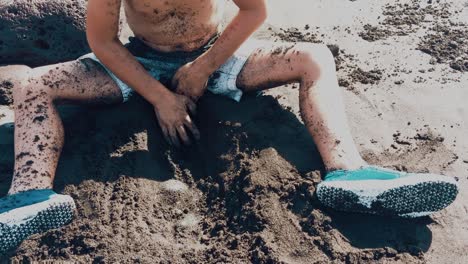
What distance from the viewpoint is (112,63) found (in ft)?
9.66

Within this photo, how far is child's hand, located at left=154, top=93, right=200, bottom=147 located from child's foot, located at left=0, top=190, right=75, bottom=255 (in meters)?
0.61

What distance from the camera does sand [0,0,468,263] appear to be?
244 cm

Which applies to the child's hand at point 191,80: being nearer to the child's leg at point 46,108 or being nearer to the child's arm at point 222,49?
the child's arm at point 222,49

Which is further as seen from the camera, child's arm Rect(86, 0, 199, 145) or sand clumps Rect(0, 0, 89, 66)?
sand clumps Rect(0, 0, 89, 66)

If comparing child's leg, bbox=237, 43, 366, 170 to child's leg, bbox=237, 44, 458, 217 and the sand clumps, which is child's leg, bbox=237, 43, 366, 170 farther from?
the sand clumps

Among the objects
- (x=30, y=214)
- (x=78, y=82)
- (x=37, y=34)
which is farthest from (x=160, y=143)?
(x=37, y=34)

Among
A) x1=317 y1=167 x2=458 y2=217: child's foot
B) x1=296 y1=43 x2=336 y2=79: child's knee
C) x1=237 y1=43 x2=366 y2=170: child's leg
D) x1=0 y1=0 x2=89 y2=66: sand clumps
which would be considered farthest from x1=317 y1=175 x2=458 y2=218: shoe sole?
x1=0 y1=0 x2=89 y2=66: sand clumps

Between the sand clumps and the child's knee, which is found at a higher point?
the sand clumps

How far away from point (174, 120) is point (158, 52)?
0.49 m

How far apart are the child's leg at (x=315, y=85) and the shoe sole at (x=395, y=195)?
0.15 m

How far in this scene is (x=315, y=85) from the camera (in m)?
2.91

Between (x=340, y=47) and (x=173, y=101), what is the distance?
143 cm

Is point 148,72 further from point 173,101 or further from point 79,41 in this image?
point 79,41

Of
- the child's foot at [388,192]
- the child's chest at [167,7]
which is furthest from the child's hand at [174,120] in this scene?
A: the child's foot at [388,192]
